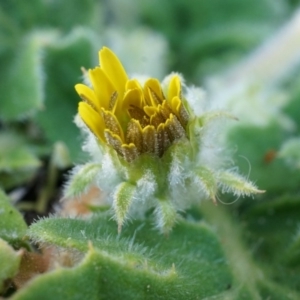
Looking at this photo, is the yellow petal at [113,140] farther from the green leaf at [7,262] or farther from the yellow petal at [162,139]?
the green leaf at [7,262]

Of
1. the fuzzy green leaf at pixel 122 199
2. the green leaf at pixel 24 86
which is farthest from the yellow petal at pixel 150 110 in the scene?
the green leaf at pixel 24 86

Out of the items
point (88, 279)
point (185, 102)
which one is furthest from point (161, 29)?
point (88, 279)

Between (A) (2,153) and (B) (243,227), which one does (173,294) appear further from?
(A) (2,153)

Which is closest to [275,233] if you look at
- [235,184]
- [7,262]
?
[235,184]

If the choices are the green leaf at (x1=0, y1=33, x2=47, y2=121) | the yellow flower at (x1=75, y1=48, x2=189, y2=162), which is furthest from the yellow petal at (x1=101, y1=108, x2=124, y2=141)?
the green leaf at (x1=0, y1=33, x2=47, y2=121)

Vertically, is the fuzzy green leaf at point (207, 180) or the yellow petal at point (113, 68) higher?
the yellow petal at point (113, 68)

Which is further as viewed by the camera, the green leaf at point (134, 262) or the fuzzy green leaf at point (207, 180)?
the fuzzy green leaf at point (207, 180)
